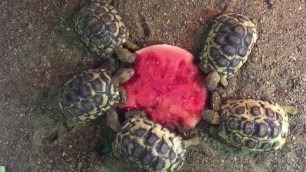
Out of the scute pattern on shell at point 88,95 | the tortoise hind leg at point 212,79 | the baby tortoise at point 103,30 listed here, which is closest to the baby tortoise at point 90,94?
the scute pattern on shell at point 88,95

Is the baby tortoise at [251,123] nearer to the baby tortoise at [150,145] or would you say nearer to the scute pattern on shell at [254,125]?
the scute pattern on shell at [254,125]

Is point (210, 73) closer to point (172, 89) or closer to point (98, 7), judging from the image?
point (172, 89)

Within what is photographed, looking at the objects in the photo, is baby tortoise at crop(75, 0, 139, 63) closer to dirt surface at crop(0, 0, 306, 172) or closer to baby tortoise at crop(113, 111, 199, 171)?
dirt surface at crop(0, 0, 306, 172)

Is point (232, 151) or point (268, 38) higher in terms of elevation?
point (268, 38)

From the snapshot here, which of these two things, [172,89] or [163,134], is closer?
[163,134]

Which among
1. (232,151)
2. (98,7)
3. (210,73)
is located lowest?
(232,151)

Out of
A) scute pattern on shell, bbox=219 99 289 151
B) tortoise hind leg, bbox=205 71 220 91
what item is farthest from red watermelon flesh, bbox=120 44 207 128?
scute pattern on shell, bbox=219 99 289 151

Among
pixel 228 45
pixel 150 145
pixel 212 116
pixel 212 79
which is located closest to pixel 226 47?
pixel 228 45

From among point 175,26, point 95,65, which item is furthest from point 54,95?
point 175,26
